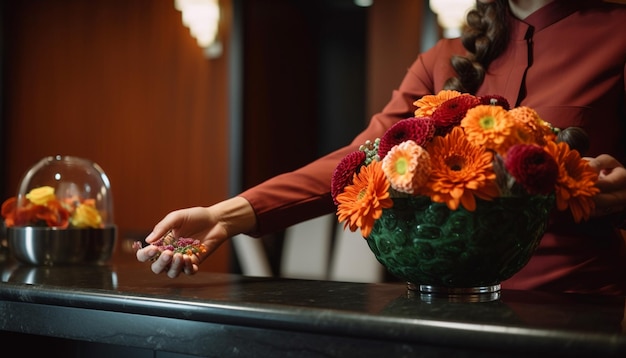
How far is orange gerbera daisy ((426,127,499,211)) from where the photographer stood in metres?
0.94

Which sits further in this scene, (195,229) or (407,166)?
(195,229)

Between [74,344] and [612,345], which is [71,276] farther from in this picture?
[612,345]

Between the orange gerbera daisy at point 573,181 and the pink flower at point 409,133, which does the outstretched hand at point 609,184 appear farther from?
the pink flower at point 409,133

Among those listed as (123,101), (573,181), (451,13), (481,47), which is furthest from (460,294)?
(123,101)

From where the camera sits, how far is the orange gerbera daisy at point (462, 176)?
0.94m

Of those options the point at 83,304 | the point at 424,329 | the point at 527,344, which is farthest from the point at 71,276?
the point at 527,344

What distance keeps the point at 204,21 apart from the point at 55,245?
12.2 ft

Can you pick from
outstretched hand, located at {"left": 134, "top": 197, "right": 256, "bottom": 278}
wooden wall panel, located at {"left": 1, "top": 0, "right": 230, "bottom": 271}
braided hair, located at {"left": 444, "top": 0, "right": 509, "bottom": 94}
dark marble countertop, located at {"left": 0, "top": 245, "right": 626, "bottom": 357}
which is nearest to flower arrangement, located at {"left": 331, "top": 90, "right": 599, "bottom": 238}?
dark marble countertop, located at {"left": 0, "top": 245, "right": 626, "bottom": 357}

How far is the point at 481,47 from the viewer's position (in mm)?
1574

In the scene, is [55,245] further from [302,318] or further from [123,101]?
[123,101]

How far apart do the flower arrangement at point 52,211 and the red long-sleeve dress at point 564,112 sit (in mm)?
482

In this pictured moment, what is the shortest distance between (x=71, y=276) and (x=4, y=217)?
597 mm

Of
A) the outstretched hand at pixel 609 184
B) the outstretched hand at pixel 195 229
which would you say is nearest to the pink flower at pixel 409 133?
the outstretched hand at pixel 609 184

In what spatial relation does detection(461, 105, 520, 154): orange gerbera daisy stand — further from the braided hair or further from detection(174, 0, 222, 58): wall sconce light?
detection(174, 0, 222, 58): wall sconce light
